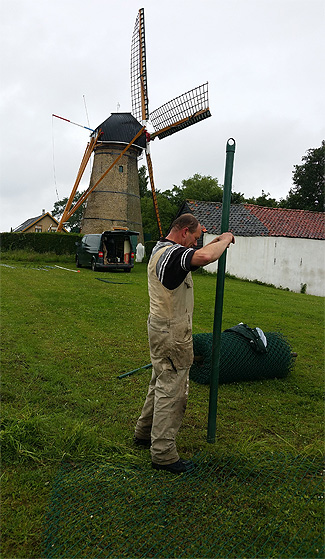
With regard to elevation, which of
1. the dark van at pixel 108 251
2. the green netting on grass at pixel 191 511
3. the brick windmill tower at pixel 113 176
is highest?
the brick windmill tower at pixel 113 176

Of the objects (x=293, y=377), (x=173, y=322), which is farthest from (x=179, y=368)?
(x=293, y=377)

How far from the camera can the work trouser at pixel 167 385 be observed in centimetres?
331

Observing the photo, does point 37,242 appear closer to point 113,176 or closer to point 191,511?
point 113,176

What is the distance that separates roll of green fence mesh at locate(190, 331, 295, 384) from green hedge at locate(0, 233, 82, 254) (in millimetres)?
22184

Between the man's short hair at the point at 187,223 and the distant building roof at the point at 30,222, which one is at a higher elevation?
the distant building roof at the point at 30,222

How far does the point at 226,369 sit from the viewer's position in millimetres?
5285

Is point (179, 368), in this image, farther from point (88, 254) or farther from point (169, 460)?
point (88, 254)

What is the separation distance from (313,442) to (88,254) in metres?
18.0

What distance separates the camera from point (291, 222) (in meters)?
24.1

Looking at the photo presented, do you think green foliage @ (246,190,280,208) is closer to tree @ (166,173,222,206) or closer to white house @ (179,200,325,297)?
tree @ (166,173,222,206)

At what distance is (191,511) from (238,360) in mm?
2641

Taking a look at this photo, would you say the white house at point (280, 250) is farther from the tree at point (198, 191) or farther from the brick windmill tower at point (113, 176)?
the tree at point (198, 191)

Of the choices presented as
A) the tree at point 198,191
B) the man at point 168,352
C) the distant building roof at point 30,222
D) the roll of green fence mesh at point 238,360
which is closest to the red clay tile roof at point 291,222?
the roll of green fence mesh at point 238,360

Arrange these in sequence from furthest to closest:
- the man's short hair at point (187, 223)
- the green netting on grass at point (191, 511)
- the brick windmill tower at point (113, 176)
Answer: the brick windmill tower at point (113, 176)
the man's short hair at point (187, 223)
the green netting on grass at point (191, 511)
